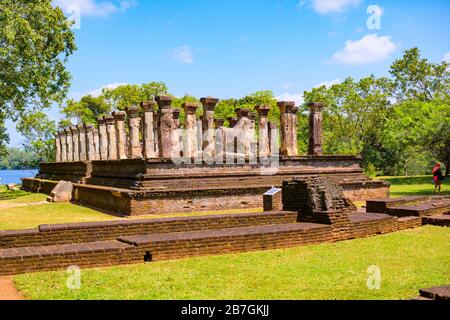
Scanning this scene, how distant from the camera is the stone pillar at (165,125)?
16.9 meters

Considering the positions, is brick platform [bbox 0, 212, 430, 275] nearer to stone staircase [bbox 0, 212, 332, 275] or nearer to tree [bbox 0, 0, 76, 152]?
stone staircase [bbox 0, 212, 332, 275]

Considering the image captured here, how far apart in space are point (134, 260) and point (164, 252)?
0.49 meters

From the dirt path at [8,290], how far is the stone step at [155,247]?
31cm

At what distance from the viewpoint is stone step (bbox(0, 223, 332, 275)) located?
6.80 meters

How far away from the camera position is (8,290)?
581 cm

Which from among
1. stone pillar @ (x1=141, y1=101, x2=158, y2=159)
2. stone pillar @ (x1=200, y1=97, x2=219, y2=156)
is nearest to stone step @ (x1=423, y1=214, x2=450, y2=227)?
stone pillar @ (x1=200, y1=97, x2=219, y2=156)

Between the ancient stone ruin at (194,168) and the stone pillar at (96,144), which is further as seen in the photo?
the stone pillar at (96,144)

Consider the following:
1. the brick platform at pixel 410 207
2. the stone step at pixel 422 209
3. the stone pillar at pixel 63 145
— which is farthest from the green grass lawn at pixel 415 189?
the stone pillar at pixel 63 145

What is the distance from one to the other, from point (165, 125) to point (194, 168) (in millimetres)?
2218

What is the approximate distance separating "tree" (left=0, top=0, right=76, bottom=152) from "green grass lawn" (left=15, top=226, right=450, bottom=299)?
56.3ft

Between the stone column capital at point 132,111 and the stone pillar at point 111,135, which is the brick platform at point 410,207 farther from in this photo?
the stone pillar at point 111,135

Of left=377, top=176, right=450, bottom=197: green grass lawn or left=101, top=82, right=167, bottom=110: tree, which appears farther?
left=101, top=82, right=167, bottom=110: tree

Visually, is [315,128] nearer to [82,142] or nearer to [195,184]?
[195,184]

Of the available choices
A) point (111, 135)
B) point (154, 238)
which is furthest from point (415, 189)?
point (154, 238)
